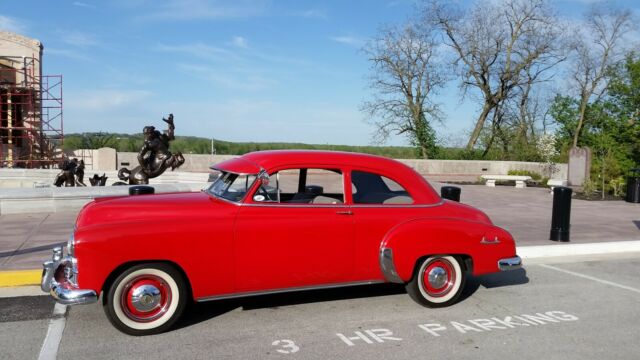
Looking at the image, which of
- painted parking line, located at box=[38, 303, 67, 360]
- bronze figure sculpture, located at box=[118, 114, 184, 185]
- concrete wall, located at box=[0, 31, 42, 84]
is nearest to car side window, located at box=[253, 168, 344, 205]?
painted parking line, located at box=[38, 303, 67, 360]

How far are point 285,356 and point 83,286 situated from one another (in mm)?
1735

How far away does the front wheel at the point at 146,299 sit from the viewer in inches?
177

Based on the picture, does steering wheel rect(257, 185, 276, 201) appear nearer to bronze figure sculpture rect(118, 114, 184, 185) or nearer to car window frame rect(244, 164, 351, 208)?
car window frame rect(244, 164, 351, 208)

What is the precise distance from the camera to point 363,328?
16.1ft

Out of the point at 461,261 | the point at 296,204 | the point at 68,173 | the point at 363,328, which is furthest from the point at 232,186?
the point at 68,173

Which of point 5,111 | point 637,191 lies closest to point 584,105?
point 637,191

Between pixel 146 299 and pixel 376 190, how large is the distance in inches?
95.8

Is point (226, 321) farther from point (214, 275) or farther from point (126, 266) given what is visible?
point (126, 266)

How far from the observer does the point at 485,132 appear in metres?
40.3

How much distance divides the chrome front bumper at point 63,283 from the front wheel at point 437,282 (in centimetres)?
304

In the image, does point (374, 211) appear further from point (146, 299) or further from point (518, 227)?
point (518, 227)

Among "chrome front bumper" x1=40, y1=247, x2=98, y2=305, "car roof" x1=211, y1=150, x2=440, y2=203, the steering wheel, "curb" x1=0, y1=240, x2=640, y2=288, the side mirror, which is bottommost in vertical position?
"curb" x1=0, y1=240, x2=640, y2=288

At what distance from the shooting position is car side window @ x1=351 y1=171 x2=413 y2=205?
17.7ft

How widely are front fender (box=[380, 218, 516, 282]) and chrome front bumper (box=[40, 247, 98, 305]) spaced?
268 centimetres
